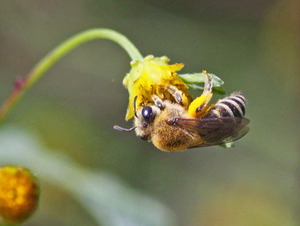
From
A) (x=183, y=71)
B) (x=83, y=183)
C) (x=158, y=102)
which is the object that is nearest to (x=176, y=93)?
(x=158, y=102)

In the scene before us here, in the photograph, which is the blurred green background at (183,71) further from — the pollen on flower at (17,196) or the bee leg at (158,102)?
the bee leg at (158,102)

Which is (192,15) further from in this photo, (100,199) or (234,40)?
(100,199)

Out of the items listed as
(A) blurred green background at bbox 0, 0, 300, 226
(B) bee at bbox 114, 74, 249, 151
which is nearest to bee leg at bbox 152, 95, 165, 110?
(B) bee at bbox 114, 74, 249, 151

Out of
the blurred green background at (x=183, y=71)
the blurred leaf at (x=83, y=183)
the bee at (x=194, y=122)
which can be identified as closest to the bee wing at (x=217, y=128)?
the bee at (x=194, y=122)

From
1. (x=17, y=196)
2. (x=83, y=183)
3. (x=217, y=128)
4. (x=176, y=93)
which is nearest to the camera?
(x=217, y=128)

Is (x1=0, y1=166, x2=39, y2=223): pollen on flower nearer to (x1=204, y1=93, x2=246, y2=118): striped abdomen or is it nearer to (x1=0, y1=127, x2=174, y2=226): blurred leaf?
(x1=0, y1=127, x2=174, y2=226): blurred leaf

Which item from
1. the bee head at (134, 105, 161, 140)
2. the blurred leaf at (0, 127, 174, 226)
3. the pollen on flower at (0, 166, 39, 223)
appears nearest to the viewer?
the bee head at (134, 105, 161, 140)

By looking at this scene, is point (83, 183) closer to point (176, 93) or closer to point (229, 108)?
point (176, 93)
